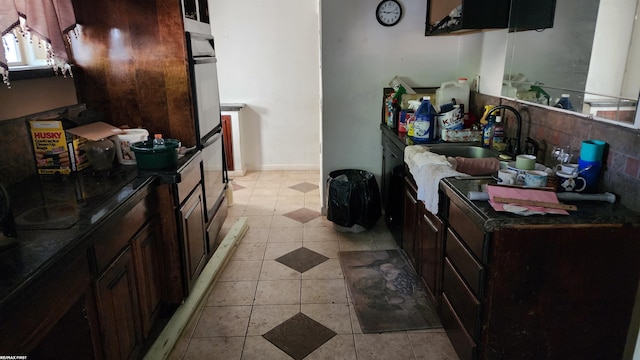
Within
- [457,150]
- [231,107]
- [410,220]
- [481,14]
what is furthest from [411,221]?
[231,107]

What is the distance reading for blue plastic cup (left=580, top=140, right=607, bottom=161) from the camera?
1568 mm

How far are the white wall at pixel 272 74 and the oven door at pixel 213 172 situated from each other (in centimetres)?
166

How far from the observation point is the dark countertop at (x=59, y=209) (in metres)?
1.07

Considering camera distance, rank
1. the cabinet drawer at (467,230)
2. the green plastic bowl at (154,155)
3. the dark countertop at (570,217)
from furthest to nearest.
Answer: the green plastic bowl at (154,155) < the cabinet drawer at (467,230) < the dark countertop at (570,217)

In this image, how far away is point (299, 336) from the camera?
2.01m

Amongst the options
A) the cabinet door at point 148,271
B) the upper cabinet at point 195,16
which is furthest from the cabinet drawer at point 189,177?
the upper cabinet at point 195,16

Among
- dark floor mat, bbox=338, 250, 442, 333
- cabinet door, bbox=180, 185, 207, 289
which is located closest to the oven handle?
cabinet door, bbox=180, 185, 207, 289

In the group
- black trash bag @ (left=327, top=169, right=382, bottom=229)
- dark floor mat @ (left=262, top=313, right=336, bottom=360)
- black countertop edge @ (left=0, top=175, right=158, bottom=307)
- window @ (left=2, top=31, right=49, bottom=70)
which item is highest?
window @ (left=2, top=31, right=49, bottom=70)

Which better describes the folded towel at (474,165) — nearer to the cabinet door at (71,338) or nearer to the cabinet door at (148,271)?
the cabinet door at (148,271)

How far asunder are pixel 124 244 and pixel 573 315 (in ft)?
5.64

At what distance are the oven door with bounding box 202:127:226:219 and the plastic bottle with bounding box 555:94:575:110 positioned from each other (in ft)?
6.37

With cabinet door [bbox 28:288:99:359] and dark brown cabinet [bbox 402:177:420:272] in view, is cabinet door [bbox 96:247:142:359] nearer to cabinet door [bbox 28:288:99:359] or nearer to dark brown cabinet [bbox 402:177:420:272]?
cabinet door [bbox 28:288:99:359]

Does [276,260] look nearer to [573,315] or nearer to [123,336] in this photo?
[123,336]

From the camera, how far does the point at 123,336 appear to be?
1.59 m
